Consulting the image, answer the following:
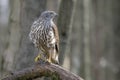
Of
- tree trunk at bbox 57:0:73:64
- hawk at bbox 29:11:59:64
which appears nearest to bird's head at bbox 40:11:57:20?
hawk at bbox 29:11:59:64

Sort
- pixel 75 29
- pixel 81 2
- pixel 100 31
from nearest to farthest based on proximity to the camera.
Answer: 1. pixel 81 2
2. pixel 75 29
3. pixel 100 31

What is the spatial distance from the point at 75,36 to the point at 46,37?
1297cm

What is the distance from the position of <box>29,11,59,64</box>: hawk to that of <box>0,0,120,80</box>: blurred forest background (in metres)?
1.00

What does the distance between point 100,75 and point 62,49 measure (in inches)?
563

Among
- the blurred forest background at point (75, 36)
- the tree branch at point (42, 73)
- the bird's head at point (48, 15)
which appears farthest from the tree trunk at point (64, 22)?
the tree branch at point (42, 73)

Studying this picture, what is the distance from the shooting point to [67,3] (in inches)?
401

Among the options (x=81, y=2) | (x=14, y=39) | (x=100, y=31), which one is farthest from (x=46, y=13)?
(x=100, y=31)

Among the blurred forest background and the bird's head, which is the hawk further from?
the blurred forest background

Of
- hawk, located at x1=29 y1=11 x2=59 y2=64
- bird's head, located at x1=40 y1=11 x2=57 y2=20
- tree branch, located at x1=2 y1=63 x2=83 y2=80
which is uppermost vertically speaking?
bird's head, located at x1=40 y1=11 x2=57 y2=20

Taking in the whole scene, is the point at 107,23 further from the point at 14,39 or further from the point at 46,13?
the point at 46,13

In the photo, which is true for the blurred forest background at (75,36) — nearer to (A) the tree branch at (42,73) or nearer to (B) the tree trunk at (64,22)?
(B) the tree trunk at (64,22)

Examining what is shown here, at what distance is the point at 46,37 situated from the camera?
355 inches

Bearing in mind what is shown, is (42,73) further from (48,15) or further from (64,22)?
(64,22)

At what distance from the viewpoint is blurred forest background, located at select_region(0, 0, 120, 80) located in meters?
10.2
